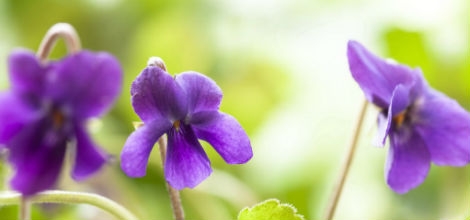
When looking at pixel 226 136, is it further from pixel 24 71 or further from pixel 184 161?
pixel 24 71

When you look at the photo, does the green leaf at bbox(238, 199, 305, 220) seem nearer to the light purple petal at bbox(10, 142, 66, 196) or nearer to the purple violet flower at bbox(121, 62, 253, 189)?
the purple violet flower at bbox(121, 62, 253, 189)

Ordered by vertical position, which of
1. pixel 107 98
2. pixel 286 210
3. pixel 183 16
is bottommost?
pixel 286 210

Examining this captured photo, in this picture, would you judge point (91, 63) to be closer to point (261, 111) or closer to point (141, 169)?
point (141, 169)

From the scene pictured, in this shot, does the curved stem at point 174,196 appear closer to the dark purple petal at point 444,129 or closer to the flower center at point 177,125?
the flower center at point 177,125

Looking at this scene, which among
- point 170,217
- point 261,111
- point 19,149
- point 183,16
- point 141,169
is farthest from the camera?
point 183,16

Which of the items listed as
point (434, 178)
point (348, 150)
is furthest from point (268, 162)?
point (348, 150)

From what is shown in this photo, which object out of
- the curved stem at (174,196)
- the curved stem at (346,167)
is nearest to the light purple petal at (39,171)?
the curved stem at (174,196)

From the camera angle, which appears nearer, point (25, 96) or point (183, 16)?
point (25, 96)
